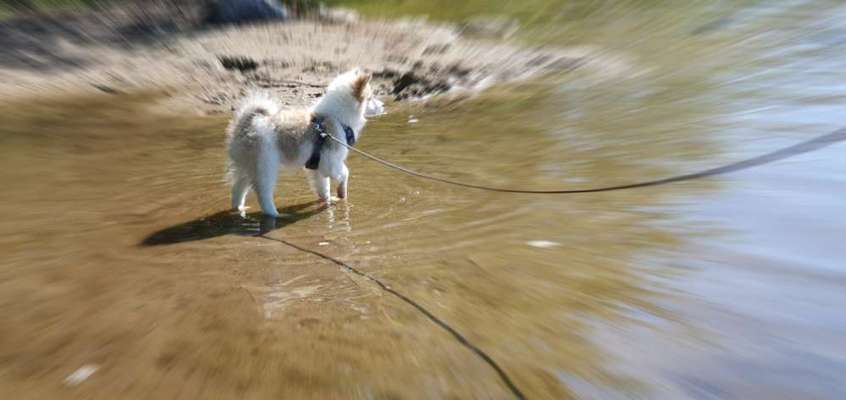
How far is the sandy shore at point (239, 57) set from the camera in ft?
42.4

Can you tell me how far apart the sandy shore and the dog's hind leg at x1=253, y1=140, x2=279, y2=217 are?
5.65 m

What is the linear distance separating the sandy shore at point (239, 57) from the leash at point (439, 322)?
22.1ft

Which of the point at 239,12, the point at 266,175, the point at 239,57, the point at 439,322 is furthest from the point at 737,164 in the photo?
the point at 239,12

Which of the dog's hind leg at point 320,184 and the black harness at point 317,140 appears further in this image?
the dog's hind leg at point 320,184

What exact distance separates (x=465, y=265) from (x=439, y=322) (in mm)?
914

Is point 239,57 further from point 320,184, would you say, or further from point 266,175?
point 266,175

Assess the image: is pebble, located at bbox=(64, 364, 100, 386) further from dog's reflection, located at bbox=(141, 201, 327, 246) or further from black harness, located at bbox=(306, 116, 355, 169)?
black harness, located at bbox=(306, 116, 355, 169)

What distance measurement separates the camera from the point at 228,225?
6.66 meters

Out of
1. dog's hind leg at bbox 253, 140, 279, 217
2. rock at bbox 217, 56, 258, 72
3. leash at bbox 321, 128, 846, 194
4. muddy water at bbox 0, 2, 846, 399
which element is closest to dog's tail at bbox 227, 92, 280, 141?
dog's hind leg at bbox 253, 140, 279, 217

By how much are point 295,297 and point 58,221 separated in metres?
2.93

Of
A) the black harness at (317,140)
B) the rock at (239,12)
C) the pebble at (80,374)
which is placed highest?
the rock at (239,12)

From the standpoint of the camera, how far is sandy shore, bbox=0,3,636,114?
42.4ft

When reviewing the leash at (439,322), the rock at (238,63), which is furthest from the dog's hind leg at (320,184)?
the rock at (238,63)

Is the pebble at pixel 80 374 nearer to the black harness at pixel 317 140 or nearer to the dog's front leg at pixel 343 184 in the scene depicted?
the black harness at pixel 317 140
